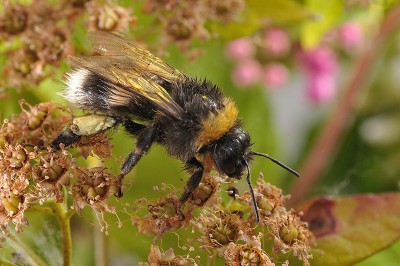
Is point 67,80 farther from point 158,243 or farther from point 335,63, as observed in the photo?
point 335,63

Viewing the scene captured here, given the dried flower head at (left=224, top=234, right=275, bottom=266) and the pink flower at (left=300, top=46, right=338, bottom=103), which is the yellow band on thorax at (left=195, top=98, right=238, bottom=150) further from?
the pink flower at (left=300, top=46, right=338, bottom=103)

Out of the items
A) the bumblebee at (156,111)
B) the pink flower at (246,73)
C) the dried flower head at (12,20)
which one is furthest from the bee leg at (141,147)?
the pink flower at (246,73)

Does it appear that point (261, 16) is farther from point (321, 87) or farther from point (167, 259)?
point (167, 259)

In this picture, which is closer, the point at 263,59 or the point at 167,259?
the point at 167,259

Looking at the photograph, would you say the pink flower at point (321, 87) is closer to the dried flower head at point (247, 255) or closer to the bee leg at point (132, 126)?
the bee leg at point (132, 126)

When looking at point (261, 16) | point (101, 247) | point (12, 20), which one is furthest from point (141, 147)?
point (261, 16)

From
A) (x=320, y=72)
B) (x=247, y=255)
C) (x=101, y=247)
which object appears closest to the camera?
(x=247, y=255)

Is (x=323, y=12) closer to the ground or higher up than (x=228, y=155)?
higher up
